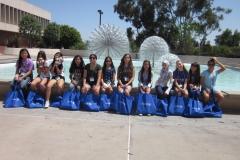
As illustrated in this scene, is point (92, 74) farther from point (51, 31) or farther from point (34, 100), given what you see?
point (51, 31)

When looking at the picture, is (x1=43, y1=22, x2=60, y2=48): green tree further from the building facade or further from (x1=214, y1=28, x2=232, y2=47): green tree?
(x1=214, y1=28, x2=232, y2=47): green tree

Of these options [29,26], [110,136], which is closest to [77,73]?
[110,136]

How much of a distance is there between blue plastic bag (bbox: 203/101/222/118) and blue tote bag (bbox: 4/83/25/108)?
450 centimetres

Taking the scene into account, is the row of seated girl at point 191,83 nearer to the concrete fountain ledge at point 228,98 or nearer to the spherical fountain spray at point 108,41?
the concrete fountain ledge at point 228,98

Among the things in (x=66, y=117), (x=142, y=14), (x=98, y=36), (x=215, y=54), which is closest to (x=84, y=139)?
(x=66, y=117)

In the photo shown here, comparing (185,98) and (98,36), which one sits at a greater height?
(98,36)

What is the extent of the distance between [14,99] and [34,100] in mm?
461

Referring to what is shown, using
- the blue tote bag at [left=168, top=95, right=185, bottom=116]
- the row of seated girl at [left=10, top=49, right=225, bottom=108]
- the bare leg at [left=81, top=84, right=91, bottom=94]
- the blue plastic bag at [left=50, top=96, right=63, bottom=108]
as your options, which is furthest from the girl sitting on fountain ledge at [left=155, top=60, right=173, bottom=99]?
the blue plastic bag at [left=50, top=96, right=63, bottom=108]

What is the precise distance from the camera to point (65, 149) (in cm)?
336

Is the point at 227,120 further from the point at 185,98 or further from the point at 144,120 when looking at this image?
the point at 144,120

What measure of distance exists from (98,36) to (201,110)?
7332mm

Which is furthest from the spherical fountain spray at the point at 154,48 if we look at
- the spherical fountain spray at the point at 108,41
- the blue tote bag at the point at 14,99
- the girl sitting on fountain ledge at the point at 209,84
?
the blue tote bag at the point at 14,99

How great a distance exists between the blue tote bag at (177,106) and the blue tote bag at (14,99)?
3.65 metres

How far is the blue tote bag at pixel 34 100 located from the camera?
552cm
